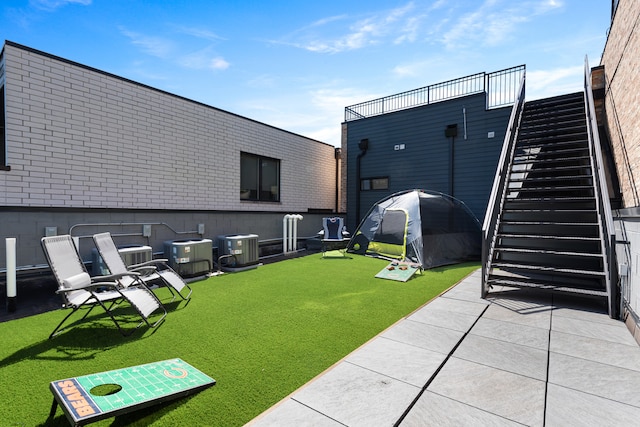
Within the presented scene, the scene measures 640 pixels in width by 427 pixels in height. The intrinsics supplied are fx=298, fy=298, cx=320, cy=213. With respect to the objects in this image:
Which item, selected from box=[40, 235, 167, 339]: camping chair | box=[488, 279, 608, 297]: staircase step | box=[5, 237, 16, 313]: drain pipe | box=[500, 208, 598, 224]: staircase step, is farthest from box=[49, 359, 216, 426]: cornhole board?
box=[500, 208, 598, 224]: staircase step

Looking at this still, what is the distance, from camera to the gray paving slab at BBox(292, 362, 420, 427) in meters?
1.80

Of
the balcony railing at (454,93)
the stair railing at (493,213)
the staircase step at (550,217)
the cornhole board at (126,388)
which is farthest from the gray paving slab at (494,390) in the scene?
the balcony railing at (454,93)

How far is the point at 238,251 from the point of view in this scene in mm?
6676

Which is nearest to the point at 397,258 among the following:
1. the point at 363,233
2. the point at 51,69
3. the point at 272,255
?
the point at 363,233

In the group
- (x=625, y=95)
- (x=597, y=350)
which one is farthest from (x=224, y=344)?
(x=625, y=95)

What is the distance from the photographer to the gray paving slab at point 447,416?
1.75 metres

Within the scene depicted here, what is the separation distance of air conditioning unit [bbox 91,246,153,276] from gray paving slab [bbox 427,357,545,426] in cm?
500

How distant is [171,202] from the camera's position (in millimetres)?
7152

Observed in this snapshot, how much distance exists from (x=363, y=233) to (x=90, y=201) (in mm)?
6462

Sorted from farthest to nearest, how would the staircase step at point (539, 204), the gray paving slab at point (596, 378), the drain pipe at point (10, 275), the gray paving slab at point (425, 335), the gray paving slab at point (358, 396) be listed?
the staircase step at point (539, 204), the drain pipe at point (10, 275), the gray paving slab at point (425, 335), the gray paving slab at point (596, 378), the gray paving slab at point (358, 396)

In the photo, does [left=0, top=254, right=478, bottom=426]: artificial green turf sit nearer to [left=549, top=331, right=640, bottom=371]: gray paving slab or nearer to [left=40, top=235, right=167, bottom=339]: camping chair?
[left=40, top=235, right=167, bottom=339]: camping chair

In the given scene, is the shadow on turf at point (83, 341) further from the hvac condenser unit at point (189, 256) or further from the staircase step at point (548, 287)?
the staircase step at point (548, 287)

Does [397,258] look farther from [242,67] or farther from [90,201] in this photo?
[90,201]

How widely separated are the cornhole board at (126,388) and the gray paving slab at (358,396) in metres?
0.80
